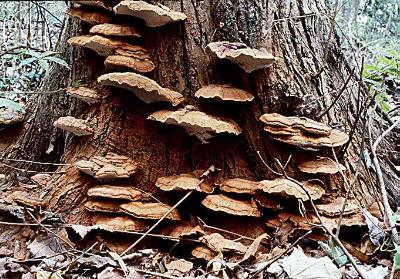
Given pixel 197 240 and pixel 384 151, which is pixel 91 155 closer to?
pixel 197 240

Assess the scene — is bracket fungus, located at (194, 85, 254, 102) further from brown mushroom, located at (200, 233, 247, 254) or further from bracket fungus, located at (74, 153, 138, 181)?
brown mushroom, located at (200, 233, 247, 254)

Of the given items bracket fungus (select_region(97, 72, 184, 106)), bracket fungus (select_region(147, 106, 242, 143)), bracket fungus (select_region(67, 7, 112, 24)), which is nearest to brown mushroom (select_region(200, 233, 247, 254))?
bracket fungus (select_region(147, 106, 242, 143))

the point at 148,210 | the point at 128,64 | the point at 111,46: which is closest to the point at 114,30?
the point at 111,46

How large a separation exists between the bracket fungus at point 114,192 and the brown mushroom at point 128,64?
Result: 34.4 inches

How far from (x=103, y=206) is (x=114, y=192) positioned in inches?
A: 5.3

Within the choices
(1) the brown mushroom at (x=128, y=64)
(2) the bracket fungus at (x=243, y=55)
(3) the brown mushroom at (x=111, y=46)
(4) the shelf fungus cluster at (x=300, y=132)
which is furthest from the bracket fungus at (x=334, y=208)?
(3) the brown mushroom at (x=111, y=46)

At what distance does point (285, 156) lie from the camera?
3256 mm

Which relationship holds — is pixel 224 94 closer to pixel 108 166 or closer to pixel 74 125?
pixel 108 166

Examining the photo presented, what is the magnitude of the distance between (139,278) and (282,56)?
1926 mm

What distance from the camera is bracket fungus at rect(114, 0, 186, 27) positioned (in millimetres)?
3021

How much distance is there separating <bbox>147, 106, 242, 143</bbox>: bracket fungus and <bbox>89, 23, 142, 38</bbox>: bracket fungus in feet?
2.12

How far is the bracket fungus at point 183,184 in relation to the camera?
306 cm

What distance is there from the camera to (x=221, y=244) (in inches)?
Answer: 112

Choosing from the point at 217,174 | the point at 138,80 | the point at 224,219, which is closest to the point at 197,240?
the point at 224,219
